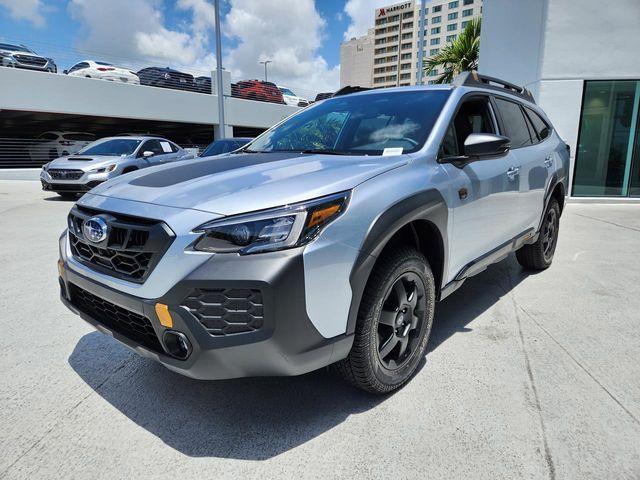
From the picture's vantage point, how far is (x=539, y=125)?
438 centimetres

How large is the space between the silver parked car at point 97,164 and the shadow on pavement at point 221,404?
6.98 m

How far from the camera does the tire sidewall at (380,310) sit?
2.12 m

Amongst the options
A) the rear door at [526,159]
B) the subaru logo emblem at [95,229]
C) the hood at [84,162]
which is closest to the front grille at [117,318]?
the subaru logo emblem at [95,229]

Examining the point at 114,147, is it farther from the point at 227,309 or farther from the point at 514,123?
the point at 227,309

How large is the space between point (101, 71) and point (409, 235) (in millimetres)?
23210

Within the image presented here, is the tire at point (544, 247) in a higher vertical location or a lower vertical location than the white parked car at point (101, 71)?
lower

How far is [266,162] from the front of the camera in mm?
2498

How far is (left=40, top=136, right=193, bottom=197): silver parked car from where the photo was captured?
32.0 ft

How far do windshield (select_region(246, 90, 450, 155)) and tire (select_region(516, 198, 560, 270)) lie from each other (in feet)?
7.35

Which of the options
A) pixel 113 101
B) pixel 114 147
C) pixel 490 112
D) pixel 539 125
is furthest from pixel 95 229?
pixel 113 101

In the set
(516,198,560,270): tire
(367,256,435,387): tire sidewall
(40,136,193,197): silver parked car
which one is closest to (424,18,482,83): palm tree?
(40,136,193,197): silver parked car

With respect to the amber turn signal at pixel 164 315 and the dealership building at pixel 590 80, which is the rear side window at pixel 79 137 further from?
the amber turn signal at pixel 164 315

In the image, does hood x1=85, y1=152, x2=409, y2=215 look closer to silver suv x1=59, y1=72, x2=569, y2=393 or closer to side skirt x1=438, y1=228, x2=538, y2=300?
silver suv x1=59, y1=72, x2=569, y2=393

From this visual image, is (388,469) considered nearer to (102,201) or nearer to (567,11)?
(102,201)
